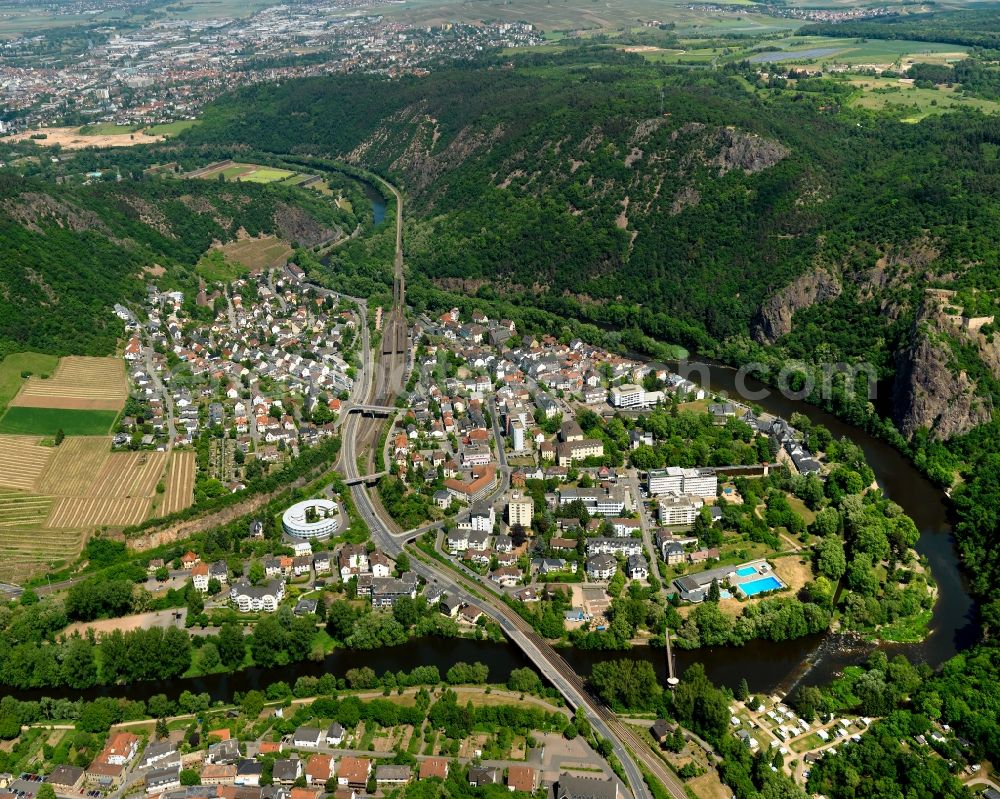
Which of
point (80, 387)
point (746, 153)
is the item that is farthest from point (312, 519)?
point (746, 153)

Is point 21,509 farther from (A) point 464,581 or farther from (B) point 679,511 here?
(B) point 679,511

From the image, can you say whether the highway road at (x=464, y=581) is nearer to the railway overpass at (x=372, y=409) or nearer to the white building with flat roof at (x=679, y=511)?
the railway overpass at (x=372, y=409)

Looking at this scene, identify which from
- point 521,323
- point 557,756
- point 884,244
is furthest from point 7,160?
point 557,756

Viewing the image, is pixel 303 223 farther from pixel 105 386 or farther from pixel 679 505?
pixel 679 505

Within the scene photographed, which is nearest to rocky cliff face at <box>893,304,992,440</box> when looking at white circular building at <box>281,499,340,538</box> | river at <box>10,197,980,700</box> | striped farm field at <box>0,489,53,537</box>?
river at <box>10,197,980,700</box>

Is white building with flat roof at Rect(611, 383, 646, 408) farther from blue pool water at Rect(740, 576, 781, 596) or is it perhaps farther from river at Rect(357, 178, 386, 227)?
river at Rect(357, 178, 386, 227)

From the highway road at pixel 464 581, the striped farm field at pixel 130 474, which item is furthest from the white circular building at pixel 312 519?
Answer: the striped farm field at pixel 130 474
